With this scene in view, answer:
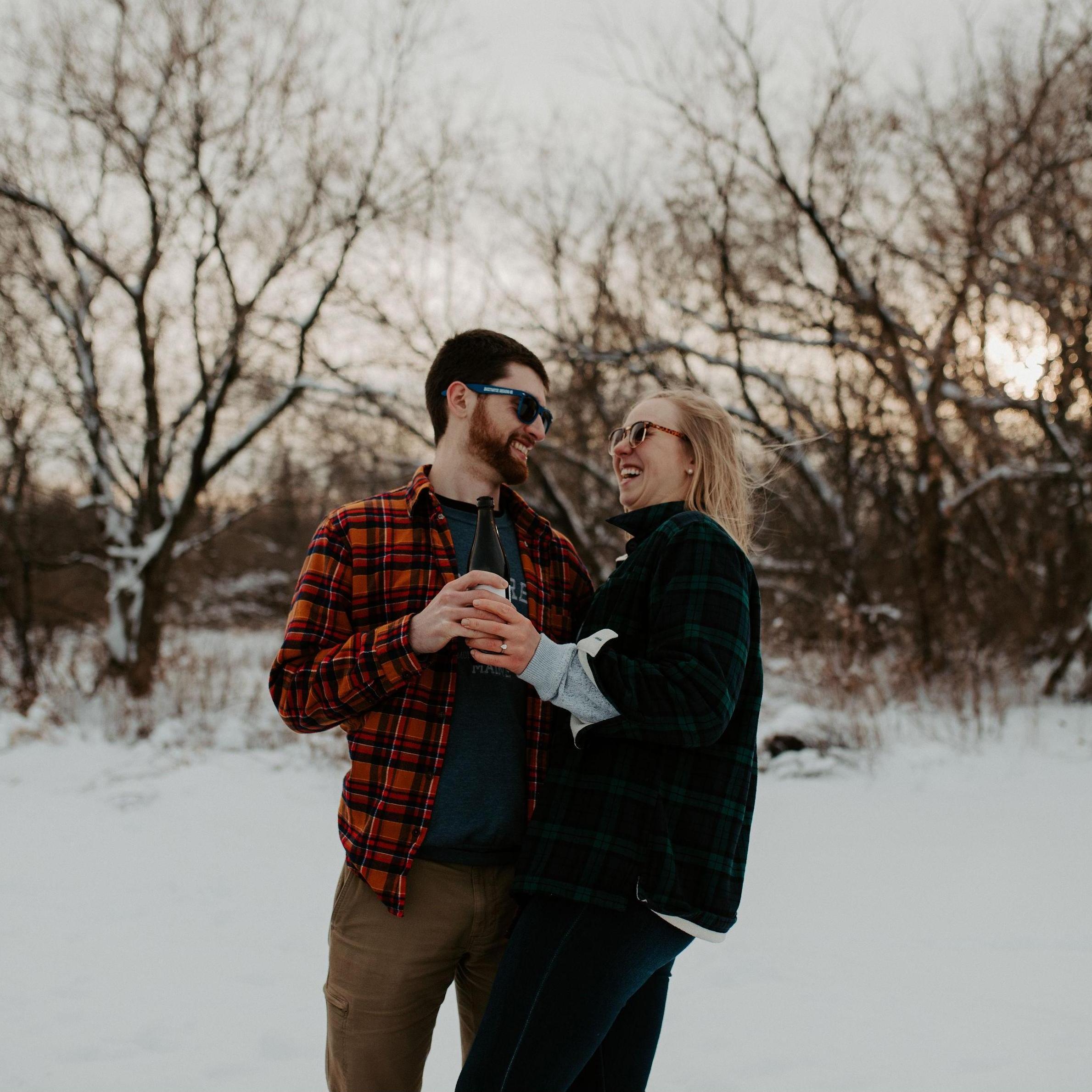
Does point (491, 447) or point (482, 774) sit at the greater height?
point (491, 447)

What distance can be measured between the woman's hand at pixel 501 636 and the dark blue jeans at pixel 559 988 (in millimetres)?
483

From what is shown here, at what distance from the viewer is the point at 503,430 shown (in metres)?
2.32

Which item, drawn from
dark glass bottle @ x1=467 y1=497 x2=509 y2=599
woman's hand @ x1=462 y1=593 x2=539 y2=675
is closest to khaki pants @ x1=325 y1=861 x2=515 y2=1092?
woman's hand @ x1=462 y1=593 x2=539 y2=675

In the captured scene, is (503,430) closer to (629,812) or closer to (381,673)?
(381,673)

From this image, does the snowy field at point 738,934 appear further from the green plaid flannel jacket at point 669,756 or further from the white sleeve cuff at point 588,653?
the white sleeve cuff at point 588,653

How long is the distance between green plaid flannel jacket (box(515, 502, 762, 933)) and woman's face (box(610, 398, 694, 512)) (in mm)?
227

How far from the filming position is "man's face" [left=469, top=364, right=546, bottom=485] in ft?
7.63

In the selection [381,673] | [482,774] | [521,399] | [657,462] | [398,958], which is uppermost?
[521,399]

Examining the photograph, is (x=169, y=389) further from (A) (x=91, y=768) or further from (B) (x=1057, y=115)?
(B) (x=1057, y=115)

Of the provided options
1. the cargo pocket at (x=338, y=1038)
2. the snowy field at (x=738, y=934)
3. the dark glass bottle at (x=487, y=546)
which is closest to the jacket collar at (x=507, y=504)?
the dark glass bottle at (x=487, y=546)

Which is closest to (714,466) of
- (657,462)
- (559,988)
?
(657,462)

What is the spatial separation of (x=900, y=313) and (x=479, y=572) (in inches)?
413

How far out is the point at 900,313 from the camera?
10.9 meters

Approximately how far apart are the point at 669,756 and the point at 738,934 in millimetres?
3507
